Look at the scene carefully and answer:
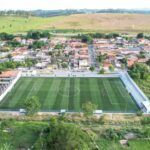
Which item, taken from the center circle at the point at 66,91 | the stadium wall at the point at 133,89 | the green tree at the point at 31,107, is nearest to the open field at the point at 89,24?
the stadium wall at the point at 133,89

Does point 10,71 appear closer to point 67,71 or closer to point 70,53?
point 67,71

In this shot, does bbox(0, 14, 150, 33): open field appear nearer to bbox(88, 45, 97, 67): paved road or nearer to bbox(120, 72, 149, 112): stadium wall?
bbox(88, 45, 97, 67): paved road

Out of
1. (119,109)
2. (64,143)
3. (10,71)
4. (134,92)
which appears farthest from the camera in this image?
(10,71)

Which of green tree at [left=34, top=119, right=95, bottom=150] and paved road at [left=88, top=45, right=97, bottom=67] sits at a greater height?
green tree at [left=34, top=119, right=95, bottom=150]

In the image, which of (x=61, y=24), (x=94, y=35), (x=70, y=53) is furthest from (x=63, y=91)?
(x=61, y=24)

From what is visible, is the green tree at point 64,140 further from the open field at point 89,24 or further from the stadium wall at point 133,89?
the open field at point 89,24

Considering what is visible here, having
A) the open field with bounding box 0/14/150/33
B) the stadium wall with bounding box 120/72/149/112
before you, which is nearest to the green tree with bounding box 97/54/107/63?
the stadium wall with bounding box 120/72/149/112

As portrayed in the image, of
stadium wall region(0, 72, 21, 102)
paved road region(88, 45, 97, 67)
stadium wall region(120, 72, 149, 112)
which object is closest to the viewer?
stadium wall region(120, 72, 149, 112)
